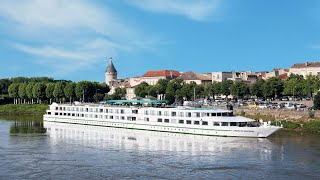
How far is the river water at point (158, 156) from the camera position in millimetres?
32000

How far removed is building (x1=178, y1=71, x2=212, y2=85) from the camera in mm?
131250

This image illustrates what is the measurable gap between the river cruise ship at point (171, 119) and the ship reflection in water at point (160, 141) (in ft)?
3.36

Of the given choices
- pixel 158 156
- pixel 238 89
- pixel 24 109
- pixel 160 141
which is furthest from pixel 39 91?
pixel 158 156

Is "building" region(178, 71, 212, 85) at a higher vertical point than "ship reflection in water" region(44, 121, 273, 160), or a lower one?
higher

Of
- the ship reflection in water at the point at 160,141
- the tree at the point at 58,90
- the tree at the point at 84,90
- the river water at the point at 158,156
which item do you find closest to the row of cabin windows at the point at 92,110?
the ship reflection in water at the point at 160,141

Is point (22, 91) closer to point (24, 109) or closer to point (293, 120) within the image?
point (24, 109)

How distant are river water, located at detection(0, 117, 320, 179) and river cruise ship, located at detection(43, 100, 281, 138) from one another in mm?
1242

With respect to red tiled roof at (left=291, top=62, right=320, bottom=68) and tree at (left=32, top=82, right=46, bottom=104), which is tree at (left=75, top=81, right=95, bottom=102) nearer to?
tree at (left=32, top=82, right=46, bottom=104)

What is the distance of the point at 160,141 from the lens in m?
48.6

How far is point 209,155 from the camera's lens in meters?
39.2

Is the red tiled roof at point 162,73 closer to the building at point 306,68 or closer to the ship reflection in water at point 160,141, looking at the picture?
the building at point 306,68

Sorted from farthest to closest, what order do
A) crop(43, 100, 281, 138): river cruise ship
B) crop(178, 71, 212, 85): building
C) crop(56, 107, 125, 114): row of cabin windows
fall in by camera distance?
crop(178, 71, 212, 85): building → crop(56, 107, 125, 114): row of cabin windows → crop(43, 100, 281, 138): river cruise ship

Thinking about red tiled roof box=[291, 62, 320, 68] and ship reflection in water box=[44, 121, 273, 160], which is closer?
ship reflection in water box=[44, 121, 273, 160]

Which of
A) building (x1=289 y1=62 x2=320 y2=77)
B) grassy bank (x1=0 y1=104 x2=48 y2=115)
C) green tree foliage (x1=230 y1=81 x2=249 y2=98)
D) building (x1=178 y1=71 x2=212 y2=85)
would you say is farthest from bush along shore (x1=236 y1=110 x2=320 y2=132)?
building (x1=178 y1=71 x2=212 y2=85)
